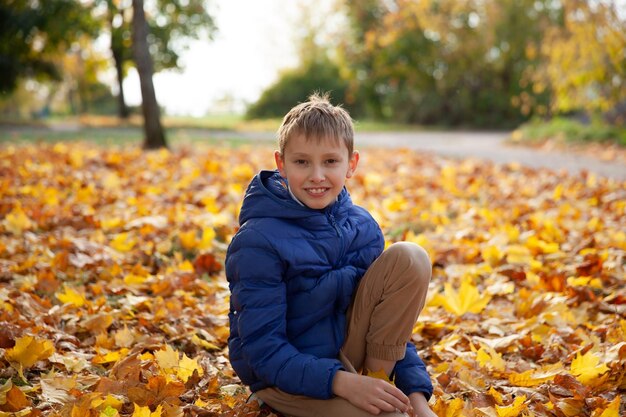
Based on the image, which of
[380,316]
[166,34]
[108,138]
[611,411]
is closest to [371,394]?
[380,316]

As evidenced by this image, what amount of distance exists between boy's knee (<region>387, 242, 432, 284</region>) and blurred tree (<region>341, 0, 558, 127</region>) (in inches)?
693

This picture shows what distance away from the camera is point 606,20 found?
407 inches

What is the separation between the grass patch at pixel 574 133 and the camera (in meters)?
11.9

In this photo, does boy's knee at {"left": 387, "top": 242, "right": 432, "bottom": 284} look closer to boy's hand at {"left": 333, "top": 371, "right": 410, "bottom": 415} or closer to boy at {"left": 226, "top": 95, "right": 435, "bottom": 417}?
boy at {"left": 226, "top": 95, "right": 435, "bottom": 417}

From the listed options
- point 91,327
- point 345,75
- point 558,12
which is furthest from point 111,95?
point 91,327

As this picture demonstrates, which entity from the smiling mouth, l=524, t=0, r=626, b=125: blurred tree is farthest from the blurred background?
the smiling mouth

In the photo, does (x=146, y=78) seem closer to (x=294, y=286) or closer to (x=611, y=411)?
(x=294, y=286)

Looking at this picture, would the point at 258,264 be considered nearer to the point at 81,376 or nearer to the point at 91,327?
the point at 81,376

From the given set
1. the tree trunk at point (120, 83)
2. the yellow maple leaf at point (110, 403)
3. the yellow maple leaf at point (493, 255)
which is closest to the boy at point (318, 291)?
the yellow maple leaf at point (110, 403)

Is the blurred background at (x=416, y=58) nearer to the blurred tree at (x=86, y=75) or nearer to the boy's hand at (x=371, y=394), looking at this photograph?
the blurred tree at (x=86, y=75)

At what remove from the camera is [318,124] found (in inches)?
82.2

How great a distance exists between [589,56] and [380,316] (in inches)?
416

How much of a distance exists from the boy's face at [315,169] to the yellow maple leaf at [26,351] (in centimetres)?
104

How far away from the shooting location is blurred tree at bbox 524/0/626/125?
10.4 metres
